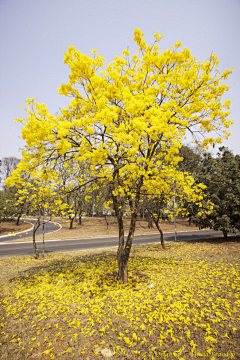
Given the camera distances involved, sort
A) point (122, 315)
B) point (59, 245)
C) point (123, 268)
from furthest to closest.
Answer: point (59, 245) < point (123, 268) < point (122, 315)

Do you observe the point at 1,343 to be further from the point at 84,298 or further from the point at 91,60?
the point at 91,60

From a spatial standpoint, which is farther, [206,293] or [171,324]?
[206,293]

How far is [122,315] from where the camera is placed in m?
3.34

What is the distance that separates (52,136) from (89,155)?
2.53 feet

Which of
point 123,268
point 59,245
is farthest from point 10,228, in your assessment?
point 123,268

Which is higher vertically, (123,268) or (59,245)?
(123,268)

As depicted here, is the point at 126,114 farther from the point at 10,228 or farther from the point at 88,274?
the point at 10,228

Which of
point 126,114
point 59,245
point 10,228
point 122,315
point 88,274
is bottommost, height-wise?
point 10,228

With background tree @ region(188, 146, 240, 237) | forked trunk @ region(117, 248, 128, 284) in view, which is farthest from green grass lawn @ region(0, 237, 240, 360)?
background tree @ region(188, 146, 240, 237)

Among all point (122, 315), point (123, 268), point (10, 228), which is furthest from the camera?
point (10, 228)

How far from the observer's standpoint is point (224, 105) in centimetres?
468

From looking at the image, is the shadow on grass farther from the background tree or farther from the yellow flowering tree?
the background tree

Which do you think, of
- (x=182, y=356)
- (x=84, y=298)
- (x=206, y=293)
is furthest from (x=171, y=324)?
(x=84, y=298)

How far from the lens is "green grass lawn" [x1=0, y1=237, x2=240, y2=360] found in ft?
8.55
